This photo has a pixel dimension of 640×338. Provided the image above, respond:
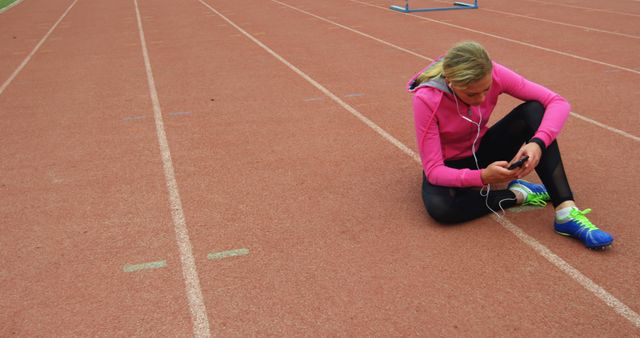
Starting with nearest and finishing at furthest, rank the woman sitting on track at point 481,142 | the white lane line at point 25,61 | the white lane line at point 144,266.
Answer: the woman sitting on track at point 481,142
the white lane line at point 144,266
the white lane line at point 25,61

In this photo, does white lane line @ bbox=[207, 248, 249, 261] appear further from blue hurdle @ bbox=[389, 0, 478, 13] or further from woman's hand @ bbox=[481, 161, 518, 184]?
blue hurdle @ bbox=[389, 0, 478, 13]

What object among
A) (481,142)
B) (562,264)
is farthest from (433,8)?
(562,264)

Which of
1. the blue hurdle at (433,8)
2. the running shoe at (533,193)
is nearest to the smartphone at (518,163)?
the running shoe at (533,193)

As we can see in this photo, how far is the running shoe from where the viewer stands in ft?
12.9

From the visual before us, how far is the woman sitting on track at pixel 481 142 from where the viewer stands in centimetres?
327

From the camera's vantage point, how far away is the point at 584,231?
341 cm

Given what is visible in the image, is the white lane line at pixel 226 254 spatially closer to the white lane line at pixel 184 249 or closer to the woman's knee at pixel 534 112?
the white lane line at pixel 184 249

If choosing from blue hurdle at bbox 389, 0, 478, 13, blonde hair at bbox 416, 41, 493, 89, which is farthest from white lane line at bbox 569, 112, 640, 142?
blue hurdle at bbox 389, 0, 478, 13

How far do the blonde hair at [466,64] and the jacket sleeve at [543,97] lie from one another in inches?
19.8

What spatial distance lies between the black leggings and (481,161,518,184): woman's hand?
1.11ft

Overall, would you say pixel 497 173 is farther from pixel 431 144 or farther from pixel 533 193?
pixel 533 193

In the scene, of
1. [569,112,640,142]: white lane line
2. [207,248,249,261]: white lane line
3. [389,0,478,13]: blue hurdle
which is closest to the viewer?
[207,248,249,261]: white lane line

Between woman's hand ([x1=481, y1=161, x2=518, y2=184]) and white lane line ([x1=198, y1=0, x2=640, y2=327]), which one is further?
woman's hand ([x1=481, y1=161, x2=518, y2=184])

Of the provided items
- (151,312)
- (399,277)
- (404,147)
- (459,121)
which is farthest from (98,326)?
(404,147)
